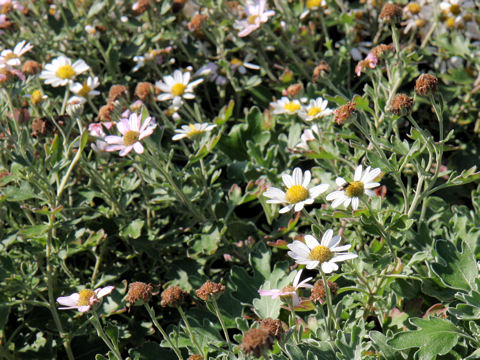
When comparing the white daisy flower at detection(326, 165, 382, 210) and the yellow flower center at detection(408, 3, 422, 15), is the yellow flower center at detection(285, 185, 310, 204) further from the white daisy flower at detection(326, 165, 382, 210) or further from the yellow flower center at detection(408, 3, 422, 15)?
the yellow flower center at detection(408, 3, 422, 15)

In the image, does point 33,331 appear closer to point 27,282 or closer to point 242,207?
point 27,282

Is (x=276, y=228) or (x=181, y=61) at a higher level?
(x=181, y=61)

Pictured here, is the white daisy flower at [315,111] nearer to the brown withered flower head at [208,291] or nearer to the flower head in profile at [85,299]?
the brown withered flower head at [208,291]

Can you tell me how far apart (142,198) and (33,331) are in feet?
2.41

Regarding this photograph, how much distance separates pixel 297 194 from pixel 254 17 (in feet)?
4.51

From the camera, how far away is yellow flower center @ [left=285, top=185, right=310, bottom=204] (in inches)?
73.3

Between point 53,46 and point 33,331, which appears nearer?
point 33,331

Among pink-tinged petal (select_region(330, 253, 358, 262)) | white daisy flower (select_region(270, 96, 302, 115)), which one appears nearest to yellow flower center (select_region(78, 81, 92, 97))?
white daisy flower (select_region(270, 96, 302, 115))

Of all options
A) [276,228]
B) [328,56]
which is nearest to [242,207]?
[276,228]

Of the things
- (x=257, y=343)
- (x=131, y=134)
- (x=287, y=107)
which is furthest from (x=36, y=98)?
(x=257, y=343)

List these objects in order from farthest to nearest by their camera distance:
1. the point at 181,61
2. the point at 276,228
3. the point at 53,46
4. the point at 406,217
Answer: the point at 181,61
the point at 53,46
the point at 276,228
the point at 406,217

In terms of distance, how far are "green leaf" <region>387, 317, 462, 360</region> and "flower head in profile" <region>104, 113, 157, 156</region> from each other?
0.97 metres

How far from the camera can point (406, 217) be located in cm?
184

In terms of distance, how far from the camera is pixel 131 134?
2.02 meters
